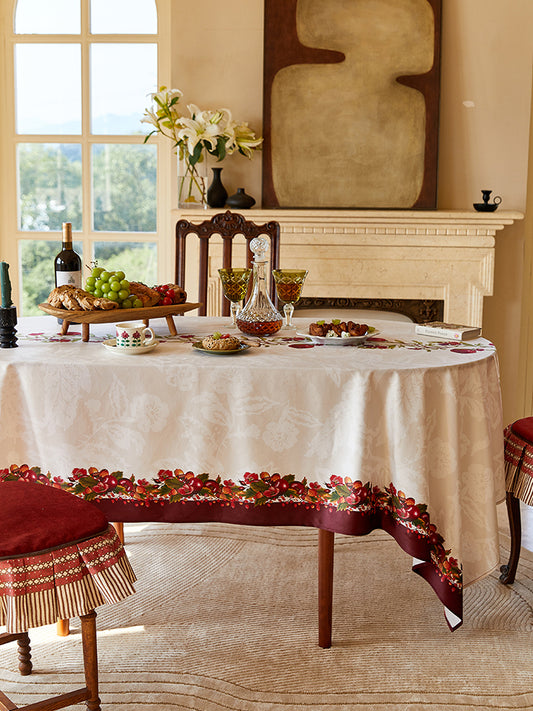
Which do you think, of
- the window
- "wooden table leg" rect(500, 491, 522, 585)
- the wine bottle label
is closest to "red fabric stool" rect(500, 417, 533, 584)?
"wooden table leg" rect(500, 491, 522, 585)

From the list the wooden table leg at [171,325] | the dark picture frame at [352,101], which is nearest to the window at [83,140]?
the dark picture frame at [352,101]

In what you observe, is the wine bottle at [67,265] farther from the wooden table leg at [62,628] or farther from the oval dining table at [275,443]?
the wooden table leg at [62,628]

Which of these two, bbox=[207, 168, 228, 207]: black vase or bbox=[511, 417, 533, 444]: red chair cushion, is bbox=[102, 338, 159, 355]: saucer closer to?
bbox=[511, 417, 533, 444]: red chair cushion

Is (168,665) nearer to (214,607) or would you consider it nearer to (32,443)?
(214,607)

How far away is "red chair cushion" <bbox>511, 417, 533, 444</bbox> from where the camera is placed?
2.32 meters

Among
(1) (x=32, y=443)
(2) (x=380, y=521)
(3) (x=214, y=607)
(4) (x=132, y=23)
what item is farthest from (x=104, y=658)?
(4) (x=132, y=23)

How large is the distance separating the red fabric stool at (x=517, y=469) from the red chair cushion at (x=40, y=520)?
123 cm

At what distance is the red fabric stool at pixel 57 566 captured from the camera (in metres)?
1.50

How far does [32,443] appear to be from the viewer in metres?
2.01

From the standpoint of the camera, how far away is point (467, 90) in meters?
3.88

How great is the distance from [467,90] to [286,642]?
9.28ft

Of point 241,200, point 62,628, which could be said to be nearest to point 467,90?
point 241,200

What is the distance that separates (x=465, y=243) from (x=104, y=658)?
8.32 feet

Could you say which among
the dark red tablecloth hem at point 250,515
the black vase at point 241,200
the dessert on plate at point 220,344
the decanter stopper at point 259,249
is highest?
the black vase at point 241,200
